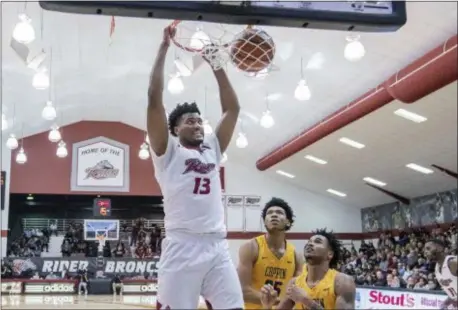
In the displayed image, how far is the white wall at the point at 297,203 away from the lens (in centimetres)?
2252

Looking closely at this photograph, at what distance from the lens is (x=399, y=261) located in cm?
1597

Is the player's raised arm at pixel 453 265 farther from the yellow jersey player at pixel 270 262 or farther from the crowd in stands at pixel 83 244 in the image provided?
the crowd in stands at pixel 83 244

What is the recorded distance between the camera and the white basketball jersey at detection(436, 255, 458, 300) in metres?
6.66

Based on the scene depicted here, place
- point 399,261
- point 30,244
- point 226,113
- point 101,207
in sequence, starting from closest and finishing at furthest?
point 226,113 < point 399,261 < point 101,207 < point 30,244

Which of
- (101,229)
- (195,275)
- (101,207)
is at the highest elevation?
(101,207)

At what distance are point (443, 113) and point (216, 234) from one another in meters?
9.72

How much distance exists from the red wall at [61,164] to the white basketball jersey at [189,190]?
18905 mm

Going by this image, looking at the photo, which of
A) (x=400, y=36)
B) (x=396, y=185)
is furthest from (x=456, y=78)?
(x=396, y=185)

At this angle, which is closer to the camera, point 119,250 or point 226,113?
point 226,113

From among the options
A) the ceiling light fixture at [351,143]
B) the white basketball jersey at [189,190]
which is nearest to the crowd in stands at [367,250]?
the ceiling light fixture at [351,143]

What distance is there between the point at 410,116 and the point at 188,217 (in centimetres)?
1031

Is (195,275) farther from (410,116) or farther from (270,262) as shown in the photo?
(410,116)

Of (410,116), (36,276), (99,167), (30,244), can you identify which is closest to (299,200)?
(99,167)

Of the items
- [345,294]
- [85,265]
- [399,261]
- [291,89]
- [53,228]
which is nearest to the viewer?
[345,294]
